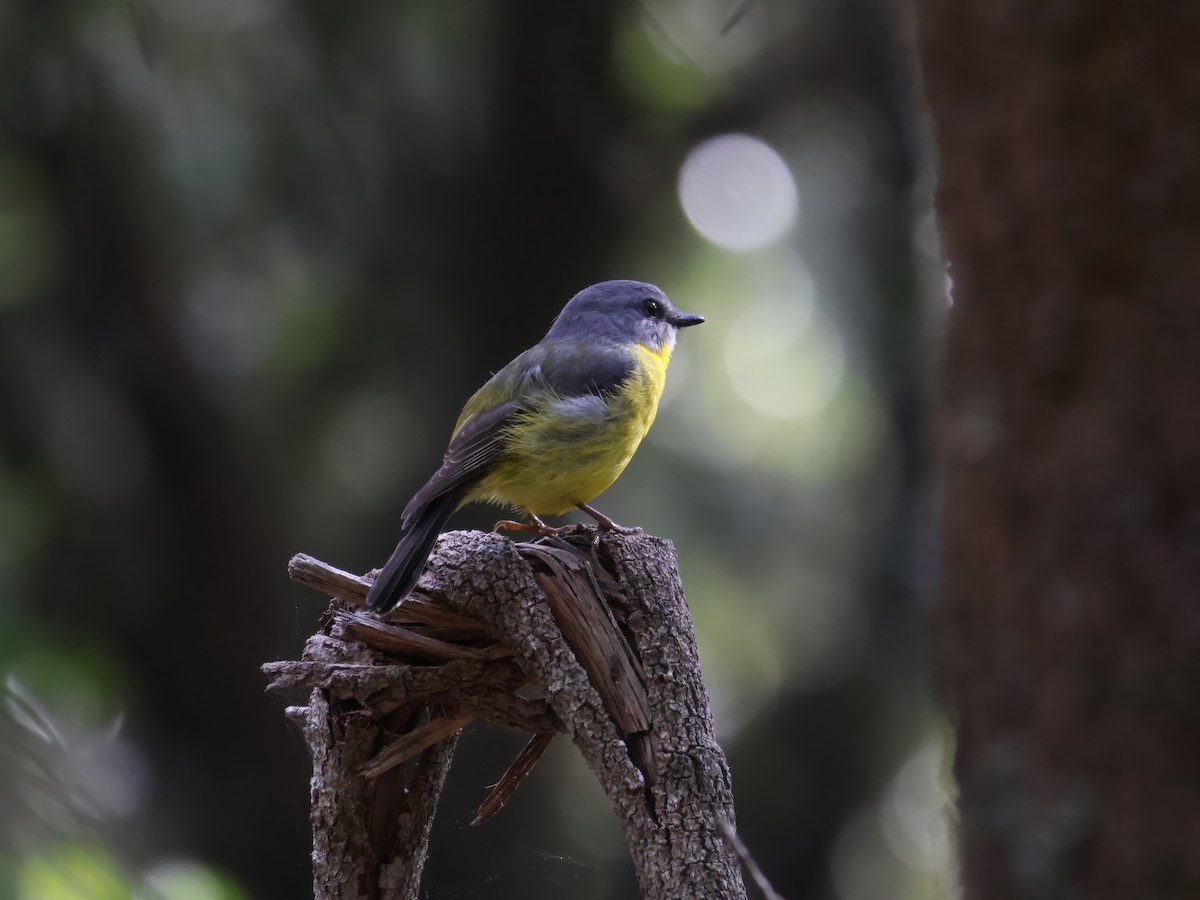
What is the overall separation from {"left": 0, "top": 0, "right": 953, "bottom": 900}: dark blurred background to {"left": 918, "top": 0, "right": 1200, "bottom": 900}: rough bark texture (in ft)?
13.6

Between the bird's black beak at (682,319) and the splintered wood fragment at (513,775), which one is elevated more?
the bird's black beak at (682,319)

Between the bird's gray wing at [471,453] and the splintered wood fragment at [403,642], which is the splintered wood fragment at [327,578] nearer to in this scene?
the splintered wood fragment at [403,642]

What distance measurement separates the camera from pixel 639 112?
6.60 metres

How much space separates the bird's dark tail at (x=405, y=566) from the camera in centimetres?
284

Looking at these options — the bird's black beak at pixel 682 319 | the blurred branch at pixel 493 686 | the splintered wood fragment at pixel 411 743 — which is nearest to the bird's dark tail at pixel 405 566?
the blurred branch at pixel 493 686

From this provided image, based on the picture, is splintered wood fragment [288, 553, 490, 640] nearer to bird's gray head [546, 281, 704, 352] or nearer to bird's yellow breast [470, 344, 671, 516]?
bird's yellow breast [470, 344, 671, 516]

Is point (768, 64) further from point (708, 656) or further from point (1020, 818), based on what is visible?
point (1020, 818)

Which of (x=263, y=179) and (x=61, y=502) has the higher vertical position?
(x=263, y=179)

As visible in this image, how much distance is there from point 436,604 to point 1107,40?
227 cm

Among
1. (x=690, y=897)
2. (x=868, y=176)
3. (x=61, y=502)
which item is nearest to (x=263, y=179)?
(x=61, y=502)

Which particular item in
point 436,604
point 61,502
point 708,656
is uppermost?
point 436,604

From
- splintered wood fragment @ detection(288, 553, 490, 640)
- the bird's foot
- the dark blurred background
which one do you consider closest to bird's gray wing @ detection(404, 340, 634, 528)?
the bird's foot

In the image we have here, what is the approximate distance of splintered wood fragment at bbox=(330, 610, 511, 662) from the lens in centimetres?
288

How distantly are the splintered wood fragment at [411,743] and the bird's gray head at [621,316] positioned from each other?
195 cm
